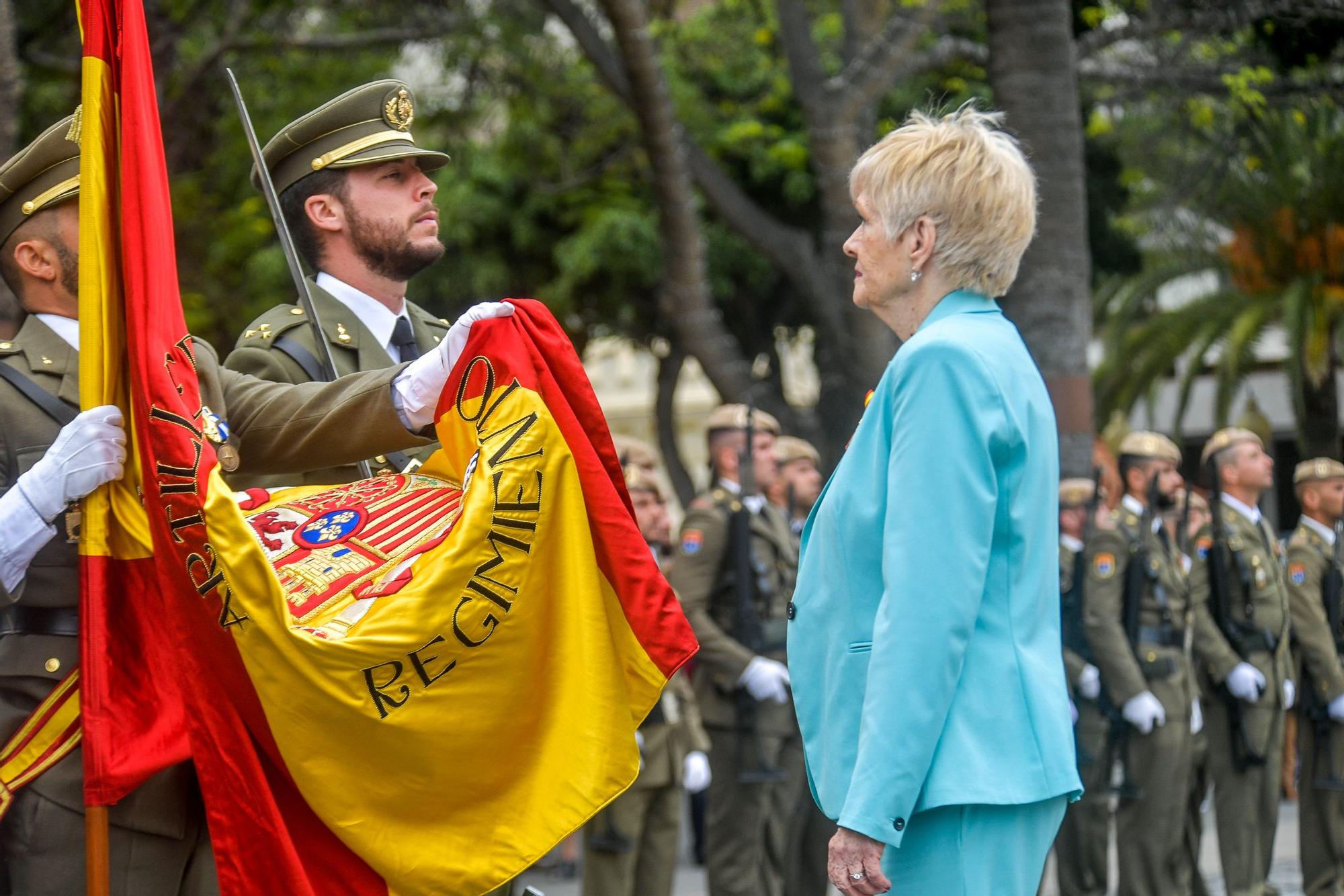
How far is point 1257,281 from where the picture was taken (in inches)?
639

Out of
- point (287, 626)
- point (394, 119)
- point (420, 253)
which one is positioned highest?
point (394, 119)

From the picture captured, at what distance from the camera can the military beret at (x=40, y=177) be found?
374cm

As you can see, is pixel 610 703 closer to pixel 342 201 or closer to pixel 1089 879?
pixel 342 201

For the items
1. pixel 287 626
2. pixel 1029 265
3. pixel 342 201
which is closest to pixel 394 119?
pixel 342 201

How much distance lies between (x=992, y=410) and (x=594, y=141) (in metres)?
10.9

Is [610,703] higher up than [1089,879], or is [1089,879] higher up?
[610,703]

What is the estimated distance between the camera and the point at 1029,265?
25.9 ft

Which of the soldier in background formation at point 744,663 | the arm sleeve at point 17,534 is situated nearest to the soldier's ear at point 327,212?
the arm sleeve at point 17,534

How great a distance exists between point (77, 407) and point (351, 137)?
958 millimetres

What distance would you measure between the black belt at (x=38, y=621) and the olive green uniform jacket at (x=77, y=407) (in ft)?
0.04

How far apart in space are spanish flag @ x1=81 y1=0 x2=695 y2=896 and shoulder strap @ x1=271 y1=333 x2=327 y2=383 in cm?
47

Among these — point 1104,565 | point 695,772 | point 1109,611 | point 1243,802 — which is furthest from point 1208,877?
point 695,772

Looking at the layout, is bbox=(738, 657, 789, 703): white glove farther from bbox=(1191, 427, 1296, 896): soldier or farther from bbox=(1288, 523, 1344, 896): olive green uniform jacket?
bbox=(1288, 523, 1344, 896): olive green uniform jacket

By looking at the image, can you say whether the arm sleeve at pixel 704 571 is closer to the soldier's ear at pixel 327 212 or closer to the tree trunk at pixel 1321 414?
the soldier's ear at pixel 327 212
